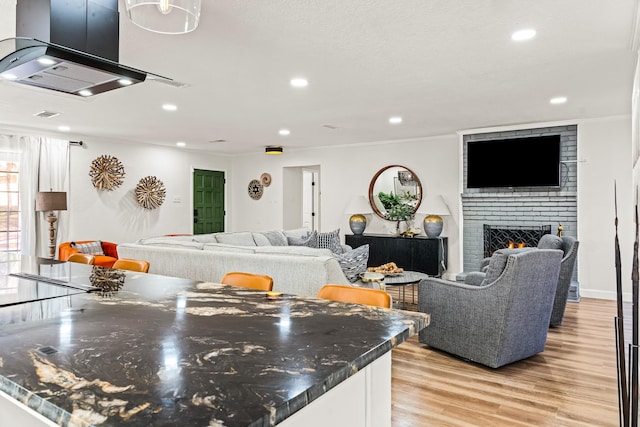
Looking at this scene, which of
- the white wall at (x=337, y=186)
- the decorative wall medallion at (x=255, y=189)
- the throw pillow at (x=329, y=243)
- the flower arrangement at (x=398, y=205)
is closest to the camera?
the throw pillow at (x=329, y=243)

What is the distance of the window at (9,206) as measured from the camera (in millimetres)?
6199

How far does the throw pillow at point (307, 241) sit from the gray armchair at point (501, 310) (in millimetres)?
2111

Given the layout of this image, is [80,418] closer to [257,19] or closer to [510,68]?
[257,19]

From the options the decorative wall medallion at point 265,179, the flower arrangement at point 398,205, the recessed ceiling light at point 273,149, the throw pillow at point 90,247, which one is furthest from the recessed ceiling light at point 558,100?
the throw pillow at point 90,247

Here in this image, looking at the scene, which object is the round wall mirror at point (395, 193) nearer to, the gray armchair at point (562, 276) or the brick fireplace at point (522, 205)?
the brick fireplace at point (522, 205)

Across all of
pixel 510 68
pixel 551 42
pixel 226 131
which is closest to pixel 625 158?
pixel 510 68

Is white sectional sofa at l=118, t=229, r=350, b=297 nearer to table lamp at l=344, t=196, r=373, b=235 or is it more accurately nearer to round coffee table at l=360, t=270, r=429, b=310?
round coffee table at l=360, t=270, r=429, b=310

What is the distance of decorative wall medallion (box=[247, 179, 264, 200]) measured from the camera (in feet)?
30.4

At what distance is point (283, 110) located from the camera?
511 centimetres

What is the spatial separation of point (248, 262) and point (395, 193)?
4.17 metres

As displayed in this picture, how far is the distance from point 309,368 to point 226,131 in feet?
19.6

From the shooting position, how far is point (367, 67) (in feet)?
11.5

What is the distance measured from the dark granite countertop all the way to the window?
5.58 meters

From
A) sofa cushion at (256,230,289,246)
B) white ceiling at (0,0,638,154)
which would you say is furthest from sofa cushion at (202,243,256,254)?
sofa cushion at (256,230,289,246)
